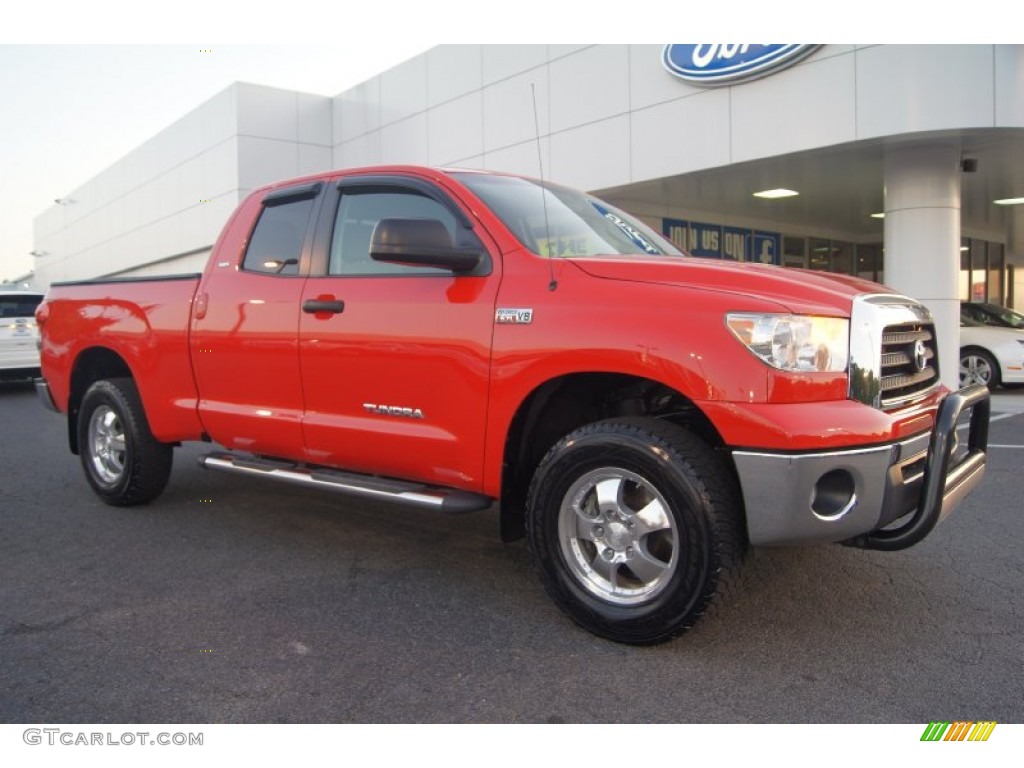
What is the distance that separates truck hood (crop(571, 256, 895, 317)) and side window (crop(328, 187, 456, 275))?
41.7 inches

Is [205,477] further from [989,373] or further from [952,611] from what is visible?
[989,373]

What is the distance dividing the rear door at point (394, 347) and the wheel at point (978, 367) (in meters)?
10.8

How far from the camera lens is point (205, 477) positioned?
6707 millimetres

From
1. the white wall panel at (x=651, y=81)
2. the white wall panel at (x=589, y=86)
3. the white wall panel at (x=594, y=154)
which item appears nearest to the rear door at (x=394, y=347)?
the white wall panel at (x=651, y=81)

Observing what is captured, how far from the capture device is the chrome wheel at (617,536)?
3279mm

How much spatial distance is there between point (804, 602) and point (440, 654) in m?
1.62

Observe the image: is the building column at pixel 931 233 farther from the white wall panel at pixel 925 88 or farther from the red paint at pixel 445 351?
the red paint at pixel 445 351

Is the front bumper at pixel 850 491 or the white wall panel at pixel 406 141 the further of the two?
the white wall panel at pixel 406 141

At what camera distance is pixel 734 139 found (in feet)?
40.0

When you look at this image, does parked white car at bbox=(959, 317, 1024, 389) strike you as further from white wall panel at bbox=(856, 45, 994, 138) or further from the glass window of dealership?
the glass window of dealership

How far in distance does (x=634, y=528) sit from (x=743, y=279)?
1.02 metres

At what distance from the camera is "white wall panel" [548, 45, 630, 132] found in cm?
1369

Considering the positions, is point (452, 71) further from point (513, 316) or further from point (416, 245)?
point (513, 316)

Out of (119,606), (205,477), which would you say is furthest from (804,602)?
(205,477)
